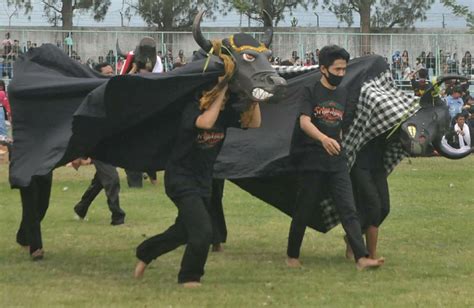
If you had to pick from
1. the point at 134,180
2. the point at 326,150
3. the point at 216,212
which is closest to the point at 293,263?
the point at 326,150

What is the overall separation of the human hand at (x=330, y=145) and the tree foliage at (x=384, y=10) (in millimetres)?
34624

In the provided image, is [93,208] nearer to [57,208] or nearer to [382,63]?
[57,208]

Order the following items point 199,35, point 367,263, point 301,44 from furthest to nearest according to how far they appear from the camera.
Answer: point 301,44 < point 367,263 < point 199,35

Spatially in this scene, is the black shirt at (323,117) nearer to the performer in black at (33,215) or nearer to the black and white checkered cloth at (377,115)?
the black and white checkered cloth at (377,115)

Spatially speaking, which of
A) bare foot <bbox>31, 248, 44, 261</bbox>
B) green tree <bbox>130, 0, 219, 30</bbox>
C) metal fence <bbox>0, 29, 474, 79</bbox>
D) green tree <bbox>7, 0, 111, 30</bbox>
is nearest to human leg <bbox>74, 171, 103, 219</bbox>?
bare foot <bbox>31, 248, 44, 261</bbox>

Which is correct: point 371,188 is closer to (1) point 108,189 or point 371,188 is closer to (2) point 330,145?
(2) point 330,145

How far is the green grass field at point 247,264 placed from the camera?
848 centimetres

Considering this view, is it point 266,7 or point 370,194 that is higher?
point 266,7

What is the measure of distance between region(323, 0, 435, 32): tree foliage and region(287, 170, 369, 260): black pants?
1344 inches

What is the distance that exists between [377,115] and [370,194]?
753mm

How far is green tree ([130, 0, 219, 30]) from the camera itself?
43750 millimetres

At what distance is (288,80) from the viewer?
10891 millimetres

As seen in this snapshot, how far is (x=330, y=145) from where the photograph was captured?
9.35 m

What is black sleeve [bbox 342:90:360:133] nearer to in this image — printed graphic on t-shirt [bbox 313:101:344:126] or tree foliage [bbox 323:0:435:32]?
printed graphic on t-shirt [bbox 313:101:344:126]
